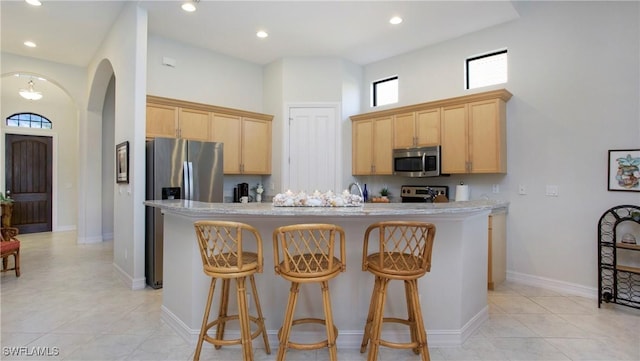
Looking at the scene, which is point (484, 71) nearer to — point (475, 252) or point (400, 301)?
point (475, 252)

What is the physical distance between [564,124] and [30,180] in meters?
9.69

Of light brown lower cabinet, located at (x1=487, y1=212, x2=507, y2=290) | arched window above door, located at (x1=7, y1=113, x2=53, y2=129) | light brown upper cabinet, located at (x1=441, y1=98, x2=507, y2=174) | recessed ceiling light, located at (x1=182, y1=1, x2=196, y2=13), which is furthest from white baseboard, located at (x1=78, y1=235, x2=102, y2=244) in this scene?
light brown lower cabinet, located at (x1=487, y1=212, x2=507, y2=290)

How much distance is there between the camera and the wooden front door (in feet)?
21.8

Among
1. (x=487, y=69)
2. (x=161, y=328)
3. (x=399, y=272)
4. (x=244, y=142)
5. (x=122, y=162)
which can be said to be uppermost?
(x=487, y=69)

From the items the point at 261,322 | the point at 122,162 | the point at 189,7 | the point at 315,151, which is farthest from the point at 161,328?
the point at 189,7

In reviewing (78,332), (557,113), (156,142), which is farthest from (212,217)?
(557,113)

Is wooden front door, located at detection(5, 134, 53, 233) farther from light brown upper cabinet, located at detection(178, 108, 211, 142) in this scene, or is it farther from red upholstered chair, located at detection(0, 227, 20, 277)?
light brown upper cabinet, located at detection(178, 108, 211, 142)

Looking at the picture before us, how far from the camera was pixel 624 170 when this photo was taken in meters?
3.14

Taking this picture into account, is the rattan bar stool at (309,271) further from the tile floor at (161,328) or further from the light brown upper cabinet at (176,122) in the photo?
the light brown upper cabinet at (176,122)

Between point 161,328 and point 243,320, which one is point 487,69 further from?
point 161,328

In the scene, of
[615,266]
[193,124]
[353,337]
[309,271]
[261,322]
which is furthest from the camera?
[193,124]

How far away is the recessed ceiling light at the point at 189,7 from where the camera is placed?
11.9ft

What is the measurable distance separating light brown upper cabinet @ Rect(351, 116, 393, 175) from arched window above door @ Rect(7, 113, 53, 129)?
6.89 meters

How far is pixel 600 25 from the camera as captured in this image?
3.31 metres
